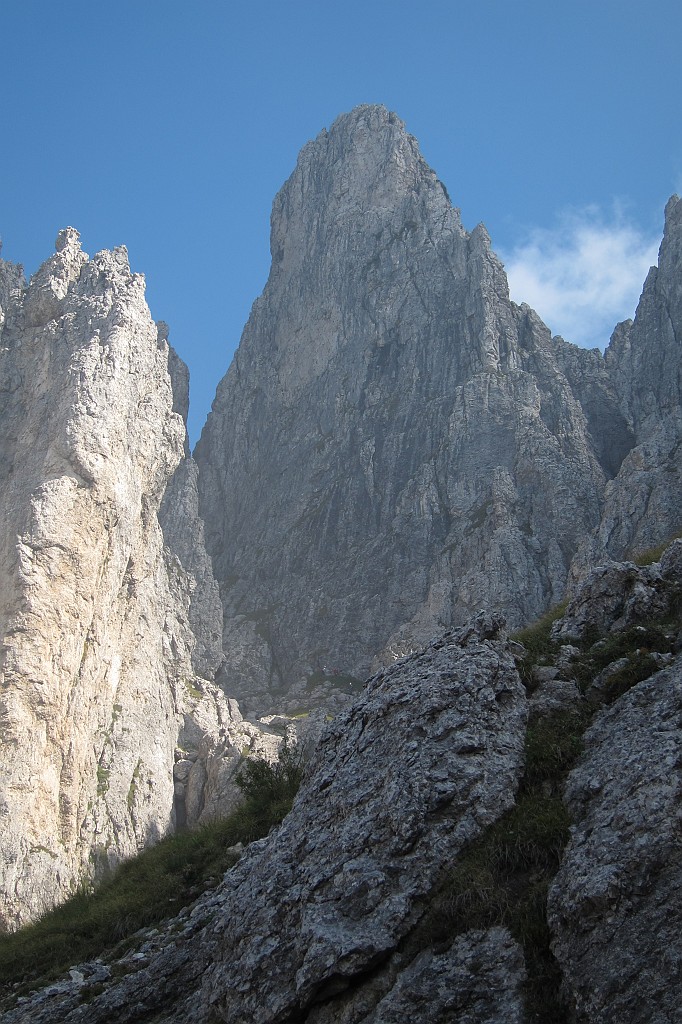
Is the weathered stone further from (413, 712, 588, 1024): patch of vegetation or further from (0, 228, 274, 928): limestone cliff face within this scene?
(0, 228, 274, 928): limestone cliff face

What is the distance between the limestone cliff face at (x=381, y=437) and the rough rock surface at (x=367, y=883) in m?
63.4

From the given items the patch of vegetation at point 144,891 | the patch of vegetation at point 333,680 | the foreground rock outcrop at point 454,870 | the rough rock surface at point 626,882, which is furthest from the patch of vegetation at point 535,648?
the patch of vegetation at point 333,680

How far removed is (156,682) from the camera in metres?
67.1

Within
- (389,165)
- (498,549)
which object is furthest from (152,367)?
(389,165)

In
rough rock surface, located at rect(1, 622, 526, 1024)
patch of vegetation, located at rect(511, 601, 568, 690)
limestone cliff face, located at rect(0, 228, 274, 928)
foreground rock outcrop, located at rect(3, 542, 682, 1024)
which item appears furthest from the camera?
limestone cliff face, located at rect(0, 228, 274, 928)

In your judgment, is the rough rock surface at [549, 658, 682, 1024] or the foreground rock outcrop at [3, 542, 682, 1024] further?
the foreground rock outcrop at [3, 542, 682, 1024]

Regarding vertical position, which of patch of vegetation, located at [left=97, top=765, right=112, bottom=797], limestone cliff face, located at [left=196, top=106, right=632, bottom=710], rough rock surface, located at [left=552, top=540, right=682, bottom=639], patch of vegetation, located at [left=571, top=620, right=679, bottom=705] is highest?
limestone cliff face, located at [left=196, top=106, right=632, bottom=710]

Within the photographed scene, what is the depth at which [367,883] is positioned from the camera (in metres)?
11.0

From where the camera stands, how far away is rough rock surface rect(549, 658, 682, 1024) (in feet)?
28.2

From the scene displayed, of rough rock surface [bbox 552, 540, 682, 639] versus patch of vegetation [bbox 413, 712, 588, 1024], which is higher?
rough rock surface [bbox 552, 540, 682, 639]

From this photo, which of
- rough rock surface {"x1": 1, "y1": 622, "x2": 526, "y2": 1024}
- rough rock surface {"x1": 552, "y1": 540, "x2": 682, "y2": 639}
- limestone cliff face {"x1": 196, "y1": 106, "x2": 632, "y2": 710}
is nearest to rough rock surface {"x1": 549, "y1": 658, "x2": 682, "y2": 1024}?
rough rock surface {"x1": 1, "y1": 622, "x2": 526, "y2": 1024}

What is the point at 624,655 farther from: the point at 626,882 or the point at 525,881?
the point at 626,882

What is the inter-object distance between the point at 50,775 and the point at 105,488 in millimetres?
17551

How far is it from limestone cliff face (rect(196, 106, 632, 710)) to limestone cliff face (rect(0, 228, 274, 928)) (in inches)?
1009
